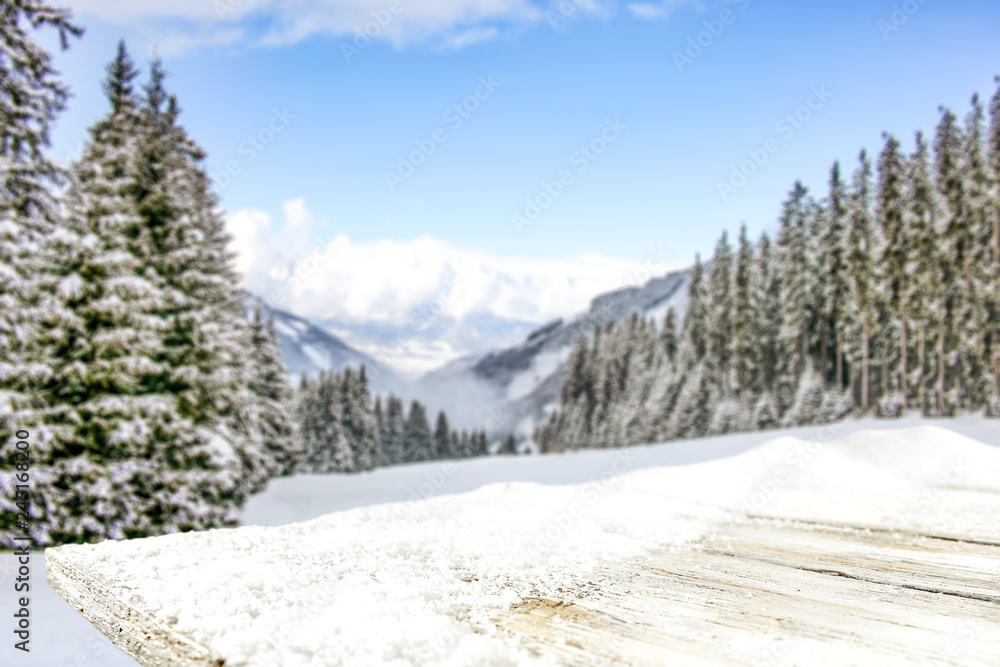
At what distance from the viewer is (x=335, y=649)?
1920 millimetres

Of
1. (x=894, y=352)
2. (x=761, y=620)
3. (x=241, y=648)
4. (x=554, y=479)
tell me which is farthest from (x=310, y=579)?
(x=894, y=352)

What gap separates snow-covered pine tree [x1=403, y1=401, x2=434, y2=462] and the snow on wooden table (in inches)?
2773

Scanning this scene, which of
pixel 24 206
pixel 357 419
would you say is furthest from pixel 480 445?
pixel 24 206

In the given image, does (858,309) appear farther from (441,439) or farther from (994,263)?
(441,439)

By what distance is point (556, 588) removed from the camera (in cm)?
270

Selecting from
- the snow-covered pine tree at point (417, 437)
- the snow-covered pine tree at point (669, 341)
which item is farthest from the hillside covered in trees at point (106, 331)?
the snow-covered pine tree at point (417, 437)

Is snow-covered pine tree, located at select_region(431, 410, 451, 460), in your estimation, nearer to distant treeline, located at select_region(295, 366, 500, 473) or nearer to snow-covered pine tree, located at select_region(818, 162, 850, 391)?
distant treeline, located at select_region(295, 366, 500, 473)

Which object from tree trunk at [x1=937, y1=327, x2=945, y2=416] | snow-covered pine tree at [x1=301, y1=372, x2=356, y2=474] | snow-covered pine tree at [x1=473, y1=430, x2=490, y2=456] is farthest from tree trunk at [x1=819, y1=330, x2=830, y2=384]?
snow-covered pine tree at [x1=473, y1=430, x2=490, y2=456]

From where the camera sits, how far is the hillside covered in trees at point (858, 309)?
2950 cm

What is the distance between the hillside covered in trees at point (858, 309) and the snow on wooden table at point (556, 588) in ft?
101

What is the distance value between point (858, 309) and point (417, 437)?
184 ft

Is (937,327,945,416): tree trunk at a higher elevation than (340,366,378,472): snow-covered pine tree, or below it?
higher

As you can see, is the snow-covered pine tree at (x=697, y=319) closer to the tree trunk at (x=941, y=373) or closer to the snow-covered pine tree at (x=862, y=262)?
the snow-covered pine tree at (x=862, y=262)

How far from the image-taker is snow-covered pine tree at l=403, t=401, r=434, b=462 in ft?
240
